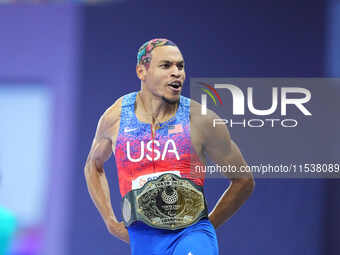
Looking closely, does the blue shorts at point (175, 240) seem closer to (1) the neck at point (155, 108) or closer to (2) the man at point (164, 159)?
(2) the man at point (164, 159)

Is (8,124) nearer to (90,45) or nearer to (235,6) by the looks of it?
(90,45)

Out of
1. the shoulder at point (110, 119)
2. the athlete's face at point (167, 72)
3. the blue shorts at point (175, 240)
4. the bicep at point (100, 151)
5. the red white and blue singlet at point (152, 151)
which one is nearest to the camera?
the blue shorts at point (175, 240)

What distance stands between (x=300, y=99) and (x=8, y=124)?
2.30 meters

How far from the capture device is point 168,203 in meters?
3.94

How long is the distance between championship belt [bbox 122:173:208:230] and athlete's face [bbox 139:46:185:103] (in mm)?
551

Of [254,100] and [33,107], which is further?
[33,107]

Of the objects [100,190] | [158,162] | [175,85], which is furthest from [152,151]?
[100,190]

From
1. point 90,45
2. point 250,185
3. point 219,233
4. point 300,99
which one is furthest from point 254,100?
point 90,45

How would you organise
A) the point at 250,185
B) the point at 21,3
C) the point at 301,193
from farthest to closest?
the point at 21,3, the point at 301,193, the point at 250,185

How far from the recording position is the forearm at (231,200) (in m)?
4.36

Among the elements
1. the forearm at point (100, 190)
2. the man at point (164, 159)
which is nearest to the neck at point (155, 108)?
the man at point (164, 159)

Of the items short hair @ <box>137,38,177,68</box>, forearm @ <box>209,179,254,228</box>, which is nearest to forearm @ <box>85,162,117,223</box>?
forearm @ <box>209,179,254,228</box>

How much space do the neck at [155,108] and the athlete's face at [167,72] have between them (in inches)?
1.5

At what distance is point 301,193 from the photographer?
15.8 ft
